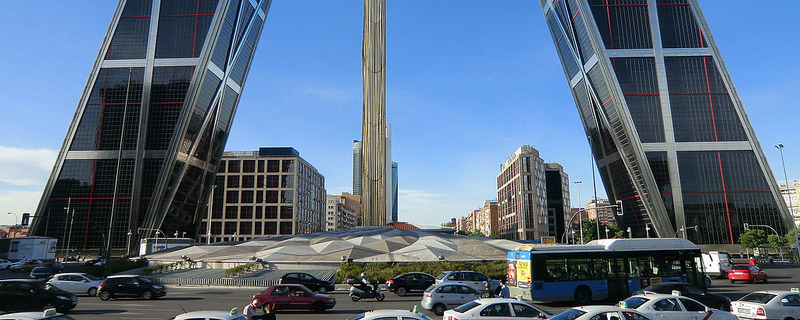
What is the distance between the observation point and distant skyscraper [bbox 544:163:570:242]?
142 metres

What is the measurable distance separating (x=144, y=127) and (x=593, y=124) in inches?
3287

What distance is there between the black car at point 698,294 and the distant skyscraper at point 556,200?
123 metres

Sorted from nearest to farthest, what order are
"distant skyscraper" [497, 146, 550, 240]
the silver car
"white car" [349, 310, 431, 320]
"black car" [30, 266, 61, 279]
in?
"white car" [349, 310, 431, 320] → the silver car → "black car" [30, 266, 61, 279] → "distant skyscraper" [497, 146, 550, 240]

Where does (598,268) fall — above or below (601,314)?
above

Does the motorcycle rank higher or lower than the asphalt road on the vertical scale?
higher

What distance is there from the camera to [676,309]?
46.4ft

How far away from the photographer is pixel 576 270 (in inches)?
842

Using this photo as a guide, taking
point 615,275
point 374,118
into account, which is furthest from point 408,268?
point 374,118

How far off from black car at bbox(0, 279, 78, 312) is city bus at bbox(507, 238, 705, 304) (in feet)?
66.1

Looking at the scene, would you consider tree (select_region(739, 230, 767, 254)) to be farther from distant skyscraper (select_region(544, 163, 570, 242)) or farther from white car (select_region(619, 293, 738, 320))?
white car (select_region(619, 293, 738, 320))

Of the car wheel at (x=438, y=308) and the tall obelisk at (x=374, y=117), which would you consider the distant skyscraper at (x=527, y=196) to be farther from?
the car wheel at (x=438, y=308)

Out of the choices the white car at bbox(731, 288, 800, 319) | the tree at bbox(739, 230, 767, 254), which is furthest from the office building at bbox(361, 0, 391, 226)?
the tree at bbox(739, 230, 767, 254)

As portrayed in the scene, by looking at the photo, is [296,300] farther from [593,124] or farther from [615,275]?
[593,124]

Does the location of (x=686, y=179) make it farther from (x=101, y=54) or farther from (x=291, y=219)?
(x=101, y=54)
